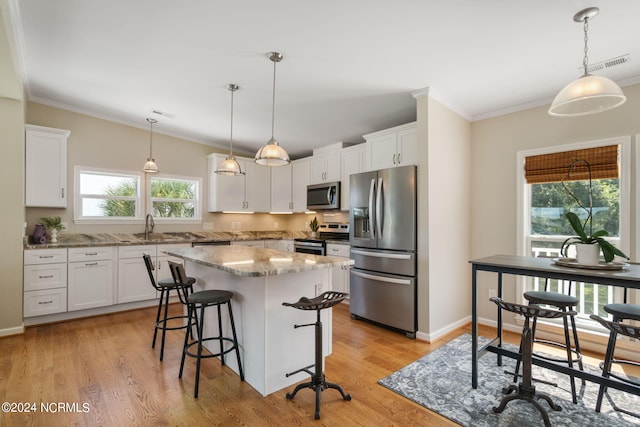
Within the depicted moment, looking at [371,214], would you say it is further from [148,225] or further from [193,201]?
[148,225]

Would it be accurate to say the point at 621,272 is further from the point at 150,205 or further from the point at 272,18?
the point at 150,205

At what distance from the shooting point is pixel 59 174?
4.00 metres

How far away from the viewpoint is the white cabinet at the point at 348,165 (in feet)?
15.3

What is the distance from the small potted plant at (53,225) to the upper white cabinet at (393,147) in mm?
4076

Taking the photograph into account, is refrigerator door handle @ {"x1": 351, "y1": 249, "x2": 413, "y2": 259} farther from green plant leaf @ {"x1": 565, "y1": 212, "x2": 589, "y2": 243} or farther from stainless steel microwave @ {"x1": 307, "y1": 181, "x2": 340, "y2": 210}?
green plant leaf @ {"x1": 565, "y1": 212, "x2": 589, "y2": 243}

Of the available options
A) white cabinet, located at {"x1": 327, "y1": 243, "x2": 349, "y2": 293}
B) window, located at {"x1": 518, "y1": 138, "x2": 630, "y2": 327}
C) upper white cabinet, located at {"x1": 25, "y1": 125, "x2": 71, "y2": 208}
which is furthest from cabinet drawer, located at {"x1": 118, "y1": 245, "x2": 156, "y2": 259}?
window, located at {"x1": 518, "y1": 138, "x2": 630, "y2": 327}

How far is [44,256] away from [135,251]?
37.2 inches

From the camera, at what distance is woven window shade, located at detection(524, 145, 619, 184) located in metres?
2.97

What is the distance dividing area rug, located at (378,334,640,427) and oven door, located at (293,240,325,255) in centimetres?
228

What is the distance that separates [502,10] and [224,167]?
9.15 feet

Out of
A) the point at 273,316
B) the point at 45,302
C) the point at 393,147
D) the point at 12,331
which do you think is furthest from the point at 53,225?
the point at 393,147

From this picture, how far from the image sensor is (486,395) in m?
2.26

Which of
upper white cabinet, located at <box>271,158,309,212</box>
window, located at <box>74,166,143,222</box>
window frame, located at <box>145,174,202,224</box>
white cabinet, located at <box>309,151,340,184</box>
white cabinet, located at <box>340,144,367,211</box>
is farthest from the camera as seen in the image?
upper white cabinet, located at <box>271,158,309,212</box>

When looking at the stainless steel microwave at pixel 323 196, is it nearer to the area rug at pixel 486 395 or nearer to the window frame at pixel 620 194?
the window frame at pixel 620 194
